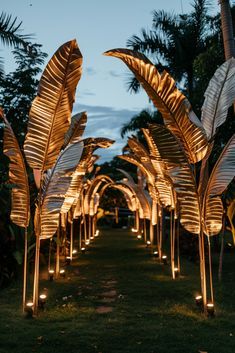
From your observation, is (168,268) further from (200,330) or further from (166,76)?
(166,76)

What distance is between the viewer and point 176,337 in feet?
14.2

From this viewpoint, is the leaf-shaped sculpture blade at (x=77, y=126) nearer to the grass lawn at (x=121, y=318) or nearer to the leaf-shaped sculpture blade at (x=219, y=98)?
the leaf-shaped sculpture blade at (x=219, y=98)

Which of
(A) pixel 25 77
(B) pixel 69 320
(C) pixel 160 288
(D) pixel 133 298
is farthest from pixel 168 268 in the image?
(A) pixel 25 77

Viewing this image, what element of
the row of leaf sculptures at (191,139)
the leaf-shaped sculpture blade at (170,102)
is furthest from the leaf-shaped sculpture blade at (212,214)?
the leaf-shaped sculpture blade at (170,102)

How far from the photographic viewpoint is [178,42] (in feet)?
51.2

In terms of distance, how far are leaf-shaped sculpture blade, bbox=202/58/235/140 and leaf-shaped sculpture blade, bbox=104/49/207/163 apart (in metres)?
0.28

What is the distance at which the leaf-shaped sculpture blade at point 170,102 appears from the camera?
170 inches

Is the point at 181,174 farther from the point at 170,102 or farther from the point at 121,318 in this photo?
the point at 121,318

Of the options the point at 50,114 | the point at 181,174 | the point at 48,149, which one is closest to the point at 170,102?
the point at 181,174

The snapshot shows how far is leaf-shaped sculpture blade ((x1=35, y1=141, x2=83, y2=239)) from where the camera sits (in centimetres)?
505

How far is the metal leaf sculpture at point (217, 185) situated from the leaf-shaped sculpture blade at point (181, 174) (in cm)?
12

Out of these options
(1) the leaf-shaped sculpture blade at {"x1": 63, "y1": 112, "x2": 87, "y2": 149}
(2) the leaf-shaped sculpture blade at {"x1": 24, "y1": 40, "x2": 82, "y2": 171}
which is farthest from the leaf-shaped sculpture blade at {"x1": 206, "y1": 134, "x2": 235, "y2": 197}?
(1) the leaf-shaped sculpture blade at {"x1": 63, "y1": 112, "x2": 87, "y2": 149}

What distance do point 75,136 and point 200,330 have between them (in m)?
3.05

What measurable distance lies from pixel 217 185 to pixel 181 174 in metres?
0.41
